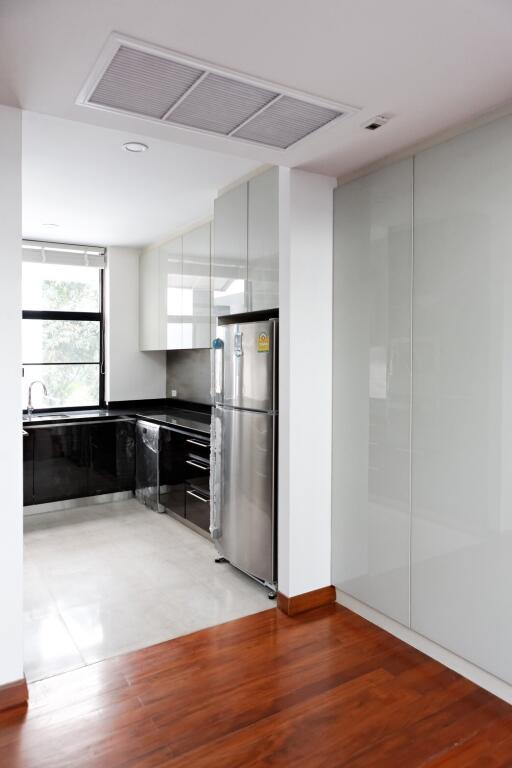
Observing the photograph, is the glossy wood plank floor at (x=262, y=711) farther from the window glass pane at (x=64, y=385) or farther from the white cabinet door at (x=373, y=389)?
the window glass pane at (x=64, y=385)

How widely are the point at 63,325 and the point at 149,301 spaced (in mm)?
922

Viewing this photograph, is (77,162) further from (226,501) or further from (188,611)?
(188,611)

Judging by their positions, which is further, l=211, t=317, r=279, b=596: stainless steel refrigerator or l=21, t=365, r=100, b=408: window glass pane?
l=21, t=365, r=100, b=408: window glass pane

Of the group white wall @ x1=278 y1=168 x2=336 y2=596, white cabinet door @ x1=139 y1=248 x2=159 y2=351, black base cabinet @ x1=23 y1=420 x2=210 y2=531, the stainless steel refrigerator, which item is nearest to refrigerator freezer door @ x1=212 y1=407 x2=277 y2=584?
the stainless steel refrigerator

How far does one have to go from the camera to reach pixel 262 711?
2.16 m

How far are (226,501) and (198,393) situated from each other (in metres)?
1.93

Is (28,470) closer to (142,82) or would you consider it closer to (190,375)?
(190,375)

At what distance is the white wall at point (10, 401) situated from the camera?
217cm

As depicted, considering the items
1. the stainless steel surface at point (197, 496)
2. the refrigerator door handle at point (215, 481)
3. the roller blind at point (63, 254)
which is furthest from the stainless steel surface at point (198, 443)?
the roller blind at point (63, 254)

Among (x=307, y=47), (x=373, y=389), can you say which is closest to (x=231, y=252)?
(x=373, y=389)

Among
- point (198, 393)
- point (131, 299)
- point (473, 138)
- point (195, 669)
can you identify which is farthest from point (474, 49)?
point (131, 299)

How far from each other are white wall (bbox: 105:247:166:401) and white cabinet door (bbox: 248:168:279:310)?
2644 mm

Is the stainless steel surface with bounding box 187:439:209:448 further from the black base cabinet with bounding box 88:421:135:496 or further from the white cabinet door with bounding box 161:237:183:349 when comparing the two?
the black base cabinet with bounding box 88:421:135:496

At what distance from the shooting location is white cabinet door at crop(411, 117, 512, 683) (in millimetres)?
2176
